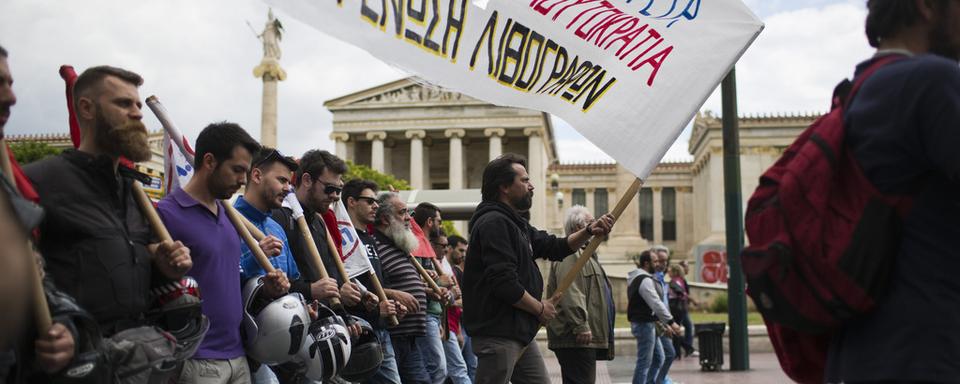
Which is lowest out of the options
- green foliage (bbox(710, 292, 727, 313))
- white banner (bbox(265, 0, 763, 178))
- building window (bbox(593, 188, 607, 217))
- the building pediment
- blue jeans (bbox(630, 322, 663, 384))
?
green foliage (bbox(710, 292, 727, 313))

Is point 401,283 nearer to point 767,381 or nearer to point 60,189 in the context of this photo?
point 60,189

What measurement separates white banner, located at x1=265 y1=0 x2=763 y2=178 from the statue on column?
3780 centimetres

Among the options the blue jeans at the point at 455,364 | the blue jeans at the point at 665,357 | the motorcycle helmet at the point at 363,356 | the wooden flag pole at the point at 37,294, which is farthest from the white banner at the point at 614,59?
the blue jeans at the point at 665,357

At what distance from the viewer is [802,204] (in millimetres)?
2342

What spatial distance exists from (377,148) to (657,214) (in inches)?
1046

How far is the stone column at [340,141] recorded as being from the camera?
72188 mm

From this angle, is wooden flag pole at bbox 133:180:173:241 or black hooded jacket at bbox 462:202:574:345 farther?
black hooded jacket at bbox 462:202:574:345

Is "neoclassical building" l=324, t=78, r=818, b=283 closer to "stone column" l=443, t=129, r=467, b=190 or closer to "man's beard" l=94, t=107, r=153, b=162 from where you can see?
"stone column" l=443, t=129, r=467, b=190

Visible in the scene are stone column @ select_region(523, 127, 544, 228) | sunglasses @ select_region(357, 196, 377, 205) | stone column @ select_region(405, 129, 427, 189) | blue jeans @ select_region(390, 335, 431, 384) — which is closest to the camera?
sunglasses @ select_region(357, 196, 377, 205)

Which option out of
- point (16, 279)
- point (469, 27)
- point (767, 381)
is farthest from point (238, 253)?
point (767, 381)

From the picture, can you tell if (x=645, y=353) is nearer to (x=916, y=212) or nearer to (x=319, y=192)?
(x=319, y=192)

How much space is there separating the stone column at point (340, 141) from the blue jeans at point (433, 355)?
6560 centimetres

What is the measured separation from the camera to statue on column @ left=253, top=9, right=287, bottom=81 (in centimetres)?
4131

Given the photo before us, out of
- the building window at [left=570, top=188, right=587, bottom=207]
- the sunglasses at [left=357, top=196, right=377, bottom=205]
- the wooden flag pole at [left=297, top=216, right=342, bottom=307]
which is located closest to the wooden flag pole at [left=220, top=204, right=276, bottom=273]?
the wooden flag pole at [left=297, top=216, right=342, bottom=307]
